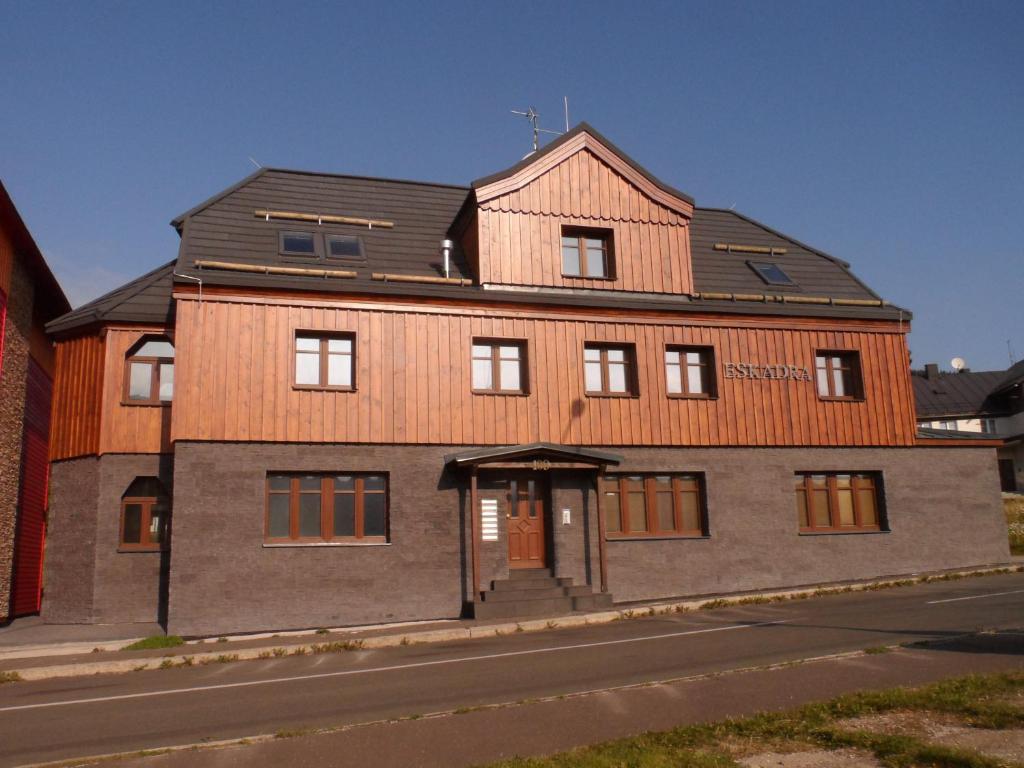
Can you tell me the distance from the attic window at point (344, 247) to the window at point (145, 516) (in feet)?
20.7

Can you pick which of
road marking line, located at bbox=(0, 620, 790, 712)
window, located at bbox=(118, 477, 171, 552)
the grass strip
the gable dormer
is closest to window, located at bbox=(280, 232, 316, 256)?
the gable dormer

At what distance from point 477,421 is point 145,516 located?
7336 millimetres

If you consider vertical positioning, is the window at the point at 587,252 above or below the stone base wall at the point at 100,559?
above

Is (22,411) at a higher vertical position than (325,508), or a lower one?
higher

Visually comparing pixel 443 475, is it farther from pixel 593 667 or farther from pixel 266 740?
pixel 266 740

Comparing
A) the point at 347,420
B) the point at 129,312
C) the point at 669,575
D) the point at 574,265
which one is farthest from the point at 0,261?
the point at 669,575

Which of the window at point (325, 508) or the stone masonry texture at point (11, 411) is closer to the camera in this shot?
the window at point (325, 508)

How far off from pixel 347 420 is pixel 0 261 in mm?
8219

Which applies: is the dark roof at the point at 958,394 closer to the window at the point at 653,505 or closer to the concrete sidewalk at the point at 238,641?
the window at the point at 653,505

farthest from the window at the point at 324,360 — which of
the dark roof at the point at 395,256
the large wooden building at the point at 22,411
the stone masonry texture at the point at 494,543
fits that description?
the large wooden building at the point at 22,411

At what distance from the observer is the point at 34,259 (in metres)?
20.2

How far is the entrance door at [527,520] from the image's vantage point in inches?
711

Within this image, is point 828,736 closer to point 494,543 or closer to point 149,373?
point 494,543

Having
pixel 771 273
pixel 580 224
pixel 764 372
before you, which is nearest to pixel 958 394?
pixel 771 273
